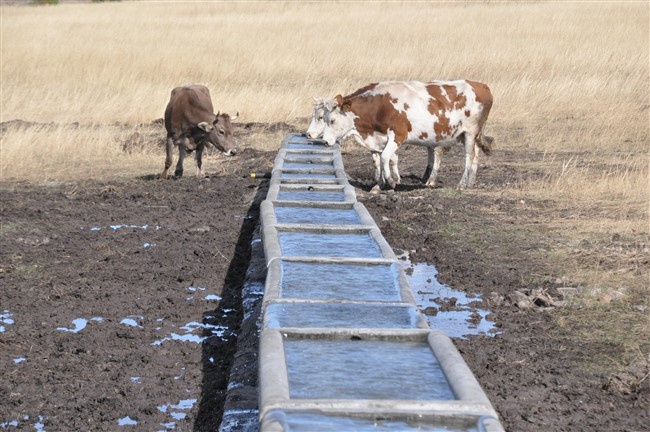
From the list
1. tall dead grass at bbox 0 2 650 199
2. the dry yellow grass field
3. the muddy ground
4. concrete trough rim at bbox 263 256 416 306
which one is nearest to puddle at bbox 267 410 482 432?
the muddy ground

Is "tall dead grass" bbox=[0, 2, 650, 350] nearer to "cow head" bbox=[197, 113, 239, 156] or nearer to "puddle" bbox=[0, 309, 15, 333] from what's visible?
"cow head" bbox=[197, 113, 239, 156]

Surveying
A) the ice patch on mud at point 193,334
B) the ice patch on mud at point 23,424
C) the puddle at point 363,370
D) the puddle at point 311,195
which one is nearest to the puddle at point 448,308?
the ice patch on mud at point 193,334

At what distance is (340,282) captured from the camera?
6.39 m

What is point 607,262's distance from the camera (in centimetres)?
818

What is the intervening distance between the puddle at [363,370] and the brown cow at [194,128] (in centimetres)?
773

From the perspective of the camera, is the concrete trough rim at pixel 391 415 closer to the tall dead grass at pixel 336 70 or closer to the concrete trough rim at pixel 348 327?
the concrete trough rim at pixel 348 327

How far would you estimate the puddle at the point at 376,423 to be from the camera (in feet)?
13.7

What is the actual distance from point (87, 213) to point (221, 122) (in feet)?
8.95

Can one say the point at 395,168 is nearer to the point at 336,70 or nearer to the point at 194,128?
the point at 194,128

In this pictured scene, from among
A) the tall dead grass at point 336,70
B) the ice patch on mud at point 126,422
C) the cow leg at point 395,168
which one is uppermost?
the ice patch on mud at point 126,422

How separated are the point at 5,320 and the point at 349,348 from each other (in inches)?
120

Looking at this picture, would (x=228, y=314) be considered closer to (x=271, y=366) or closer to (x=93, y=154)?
(x=271, y=366)

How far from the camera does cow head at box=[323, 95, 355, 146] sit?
12.1 meters

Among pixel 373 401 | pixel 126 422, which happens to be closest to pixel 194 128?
pixel 126 422
